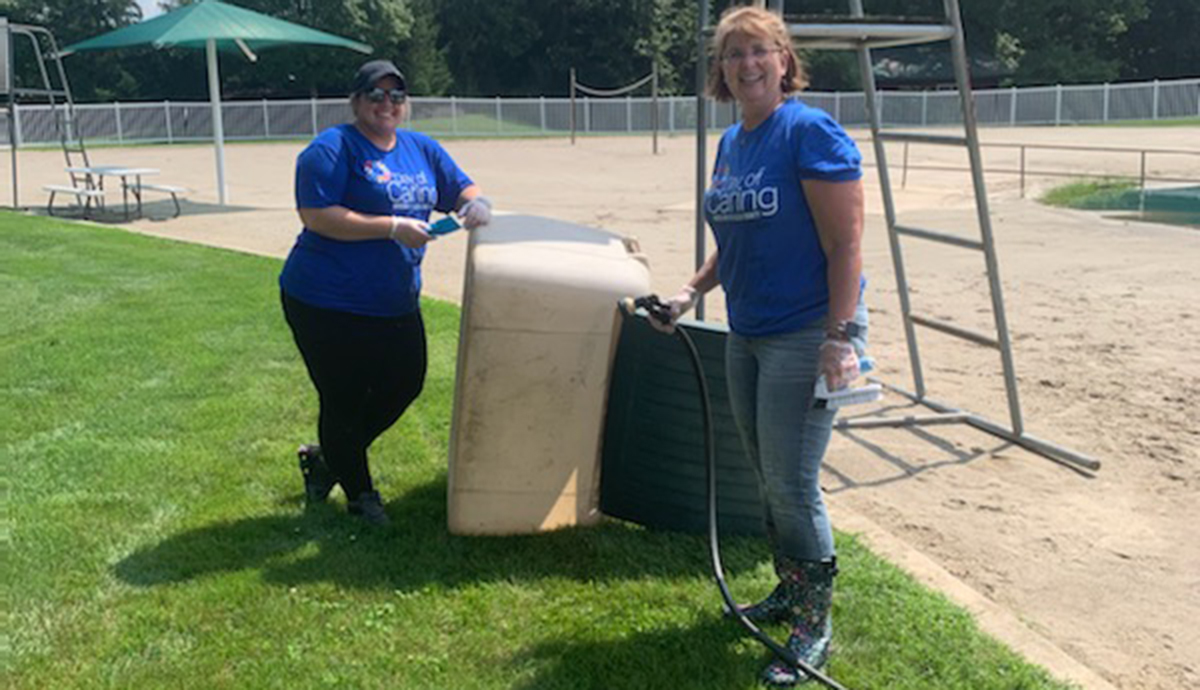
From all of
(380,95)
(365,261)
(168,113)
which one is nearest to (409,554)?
(365,261)

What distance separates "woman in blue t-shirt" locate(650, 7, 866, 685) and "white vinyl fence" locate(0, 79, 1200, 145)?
33072 millimetres

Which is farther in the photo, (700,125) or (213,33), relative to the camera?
(213,33)

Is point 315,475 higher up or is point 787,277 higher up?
point 787,277

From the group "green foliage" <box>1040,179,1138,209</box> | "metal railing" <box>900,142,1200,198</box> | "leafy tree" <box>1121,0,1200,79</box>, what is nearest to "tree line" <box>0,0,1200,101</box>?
"leafy tree" <box>1121,0,1200,79</box>

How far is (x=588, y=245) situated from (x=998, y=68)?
2270 inches

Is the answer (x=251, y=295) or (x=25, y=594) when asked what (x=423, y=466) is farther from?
(x=251, y=295)

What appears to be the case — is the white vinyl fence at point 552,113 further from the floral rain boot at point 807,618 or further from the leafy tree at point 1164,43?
the floral rain boot at point 807,618

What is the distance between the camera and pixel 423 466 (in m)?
4.85

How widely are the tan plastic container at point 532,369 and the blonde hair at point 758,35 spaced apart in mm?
844

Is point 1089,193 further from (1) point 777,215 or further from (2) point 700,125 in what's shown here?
(1) point 777,215

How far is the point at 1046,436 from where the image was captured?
5711 millimetres

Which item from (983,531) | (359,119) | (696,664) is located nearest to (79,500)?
(359,119)

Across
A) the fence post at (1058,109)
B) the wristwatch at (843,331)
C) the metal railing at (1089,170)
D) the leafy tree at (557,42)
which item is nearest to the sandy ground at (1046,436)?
the wristwatch at (843,331)

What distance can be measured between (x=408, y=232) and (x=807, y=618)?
175 centimetres
